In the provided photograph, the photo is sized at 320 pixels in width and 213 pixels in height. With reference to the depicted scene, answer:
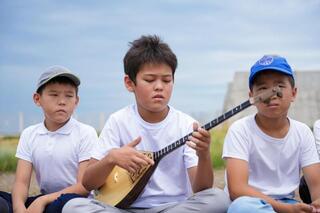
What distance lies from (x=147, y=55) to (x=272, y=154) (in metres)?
1.09

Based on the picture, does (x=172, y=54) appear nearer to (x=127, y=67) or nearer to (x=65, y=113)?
(x=127, y=67)

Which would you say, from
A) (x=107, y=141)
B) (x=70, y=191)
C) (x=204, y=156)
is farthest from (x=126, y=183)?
(x=204, y=156)

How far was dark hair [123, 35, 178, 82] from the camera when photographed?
3.33m

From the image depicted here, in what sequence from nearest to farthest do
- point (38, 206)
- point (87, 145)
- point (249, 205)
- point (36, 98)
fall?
1. point (249, 205)
2. point (38, 206)
3. point (87, 145)
4. point (36, 98)

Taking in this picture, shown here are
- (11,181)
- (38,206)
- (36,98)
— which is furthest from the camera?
(11,181)

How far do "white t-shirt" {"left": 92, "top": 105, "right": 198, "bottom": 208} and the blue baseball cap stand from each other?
563 mm

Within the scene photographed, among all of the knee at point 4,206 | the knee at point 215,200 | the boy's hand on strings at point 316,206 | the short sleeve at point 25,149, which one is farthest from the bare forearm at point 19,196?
the boy's hand on strings at point 316,206

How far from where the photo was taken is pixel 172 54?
3.39 m

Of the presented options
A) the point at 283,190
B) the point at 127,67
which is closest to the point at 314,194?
the point at 283,190

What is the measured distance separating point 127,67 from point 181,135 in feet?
2.00

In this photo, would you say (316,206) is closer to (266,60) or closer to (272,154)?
(272,154)

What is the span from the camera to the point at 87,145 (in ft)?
12.8

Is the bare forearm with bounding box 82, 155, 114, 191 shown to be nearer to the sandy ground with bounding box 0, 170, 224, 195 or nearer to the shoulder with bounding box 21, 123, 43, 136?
the shoulder with bounding box 21, 123, 43, 136

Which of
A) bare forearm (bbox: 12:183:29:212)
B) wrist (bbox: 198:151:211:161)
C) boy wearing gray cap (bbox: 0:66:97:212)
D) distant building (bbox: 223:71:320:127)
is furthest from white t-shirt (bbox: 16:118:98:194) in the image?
distant building (bbox: 223:71:320:127)
